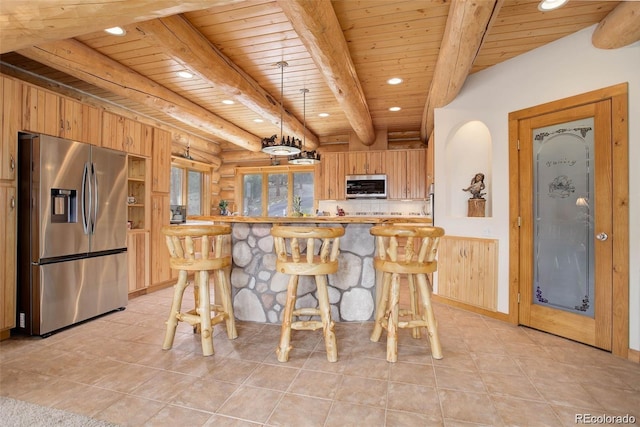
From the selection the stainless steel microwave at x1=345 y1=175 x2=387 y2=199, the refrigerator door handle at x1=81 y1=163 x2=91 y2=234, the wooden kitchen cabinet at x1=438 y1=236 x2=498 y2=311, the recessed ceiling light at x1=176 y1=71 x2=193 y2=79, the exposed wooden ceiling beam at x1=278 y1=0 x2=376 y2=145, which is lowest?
the wooden kitchen cabinet at x1=438 y1=236 x2=498 y2=311

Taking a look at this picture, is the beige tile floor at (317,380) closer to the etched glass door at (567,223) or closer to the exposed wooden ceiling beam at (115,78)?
the etched glass door at (567,223)

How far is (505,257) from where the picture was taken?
3275mm

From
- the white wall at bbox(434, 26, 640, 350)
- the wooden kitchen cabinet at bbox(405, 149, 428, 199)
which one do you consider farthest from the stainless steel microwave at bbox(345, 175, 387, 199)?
the white wall at bbox(434, 26, 640, 350)

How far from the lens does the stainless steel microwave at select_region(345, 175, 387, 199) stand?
6.07m

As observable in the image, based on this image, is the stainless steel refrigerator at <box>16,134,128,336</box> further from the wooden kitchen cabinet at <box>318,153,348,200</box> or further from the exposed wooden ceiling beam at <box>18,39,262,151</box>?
the wooden kitchen cabinet at <box>318,153,348,200</box>

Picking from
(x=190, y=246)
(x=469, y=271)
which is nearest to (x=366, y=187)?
(x=469, y=271)

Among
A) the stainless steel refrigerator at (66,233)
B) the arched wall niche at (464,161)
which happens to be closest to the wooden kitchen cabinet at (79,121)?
the stainless steel refrigerator at (66,233)

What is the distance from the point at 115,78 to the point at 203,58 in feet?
3.90

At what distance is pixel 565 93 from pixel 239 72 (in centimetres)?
312

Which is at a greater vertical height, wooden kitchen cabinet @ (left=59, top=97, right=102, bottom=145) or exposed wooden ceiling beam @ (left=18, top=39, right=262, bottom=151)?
exposed wooden ceiling beam @ (left=18, top=39, right=262, bottom=151)

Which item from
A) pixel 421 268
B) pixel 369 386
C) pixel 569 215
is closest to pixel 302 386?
pixel 369 386

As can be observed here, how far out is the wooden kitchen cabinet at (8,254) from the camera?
8.77 ft

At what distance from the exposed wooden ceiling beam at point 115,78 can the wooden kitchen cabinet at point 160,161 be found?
372 millimetres

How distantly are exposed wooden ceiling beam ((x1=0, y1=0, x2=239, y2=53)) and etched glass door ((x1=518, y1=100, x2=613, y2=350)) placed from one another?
9.52 ft
